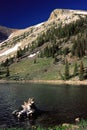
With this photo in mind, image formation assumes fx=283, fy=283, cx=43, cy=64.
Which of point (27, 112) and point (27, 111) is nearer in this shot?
point (27, 112)

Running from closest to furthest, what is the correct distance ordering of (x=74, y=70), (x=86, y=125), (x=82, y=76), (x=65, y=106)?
1. (x=86, y=125)
2. (x=65, y=106)
3. (x=82, y=76)
4. (x=74, y=70)

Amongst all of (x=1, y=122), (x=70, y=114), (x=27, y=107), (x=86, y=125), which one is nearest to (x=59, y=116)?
(x=70, y=114)

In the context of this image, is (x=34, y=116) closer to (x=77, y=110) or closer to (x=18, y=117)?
(x=18, y=117)

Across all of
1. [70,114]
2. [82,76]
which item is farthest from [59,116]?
[82,76]

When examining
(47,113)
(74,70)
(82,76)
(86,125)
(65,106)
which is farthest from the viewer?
(74,70)

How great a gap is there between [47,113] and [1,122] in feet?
45.6

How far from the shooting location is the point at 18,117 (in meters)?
67.8

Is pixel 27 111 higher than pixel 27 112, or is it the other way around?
pixel 27 111

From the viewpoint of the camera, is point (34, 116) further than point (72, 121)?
Yes

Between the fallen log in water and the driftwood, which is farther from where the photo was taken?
the driftwood

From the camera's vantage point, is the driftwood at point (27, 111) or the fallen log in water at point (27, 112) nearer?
the fallen log in water at point (27, 112)

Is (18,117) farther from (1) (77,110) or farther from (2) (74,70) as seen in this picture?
(2) (74,70)

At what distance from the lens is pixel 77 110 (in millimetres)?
75125

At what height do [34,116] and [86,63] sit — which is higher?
[86,63]
